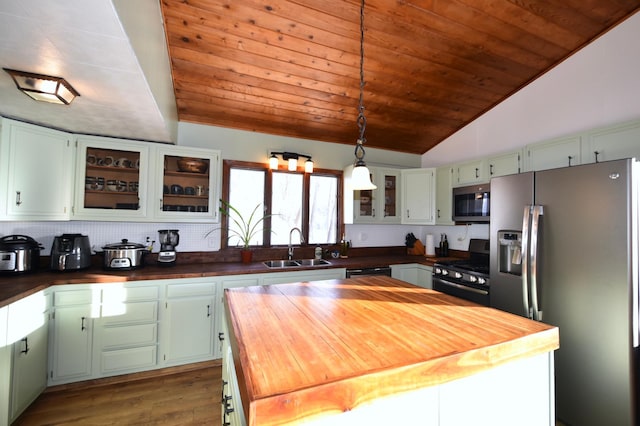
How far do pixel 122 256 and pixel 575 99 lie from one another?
179 inches

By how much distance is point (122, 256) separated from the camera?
8.25ft

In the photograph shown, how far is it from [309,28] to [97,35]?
1552 mm

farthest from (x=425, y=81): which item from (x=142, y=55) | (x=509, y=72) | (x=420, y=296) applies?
(x=142, y=55)

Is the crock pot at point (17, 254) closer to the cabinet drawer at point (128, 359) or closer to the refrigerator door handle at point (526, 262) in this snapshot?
the cabinet drawer at point (128, 359)

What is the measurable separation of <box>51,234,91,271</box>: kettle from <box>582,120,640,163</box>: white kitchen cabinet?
4357 millimetres

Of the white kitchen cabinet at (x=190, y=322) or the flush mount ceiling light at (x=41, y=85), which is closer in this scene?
the flush mount ceiling light at (x=41, y=85)

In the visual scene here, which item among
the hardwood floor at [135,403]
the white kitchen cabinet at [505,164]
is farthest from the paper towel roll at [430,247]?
the hardwood floor at [135,403]

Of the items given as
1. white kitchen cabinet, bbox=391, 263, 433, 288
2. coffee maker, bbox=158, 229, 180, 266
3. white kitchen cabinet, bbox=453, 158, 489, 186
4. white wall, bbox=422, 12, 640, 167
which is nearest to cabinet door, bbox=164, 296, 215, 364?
coffee maker, bbox=158, 229, 180, 266

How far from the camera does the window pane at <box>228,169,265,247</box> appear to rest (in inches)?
130

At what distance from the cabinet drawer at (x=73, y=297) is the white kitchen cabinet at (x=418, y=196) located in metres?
3.46

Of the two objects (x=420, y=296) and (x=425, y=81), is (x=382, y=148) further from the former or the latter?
(x=420, y=296)

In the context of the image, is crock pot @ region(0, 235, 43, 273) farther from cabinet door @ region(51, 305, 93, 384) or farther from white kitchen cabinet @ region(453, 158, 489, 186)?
white kitchen cabinet @ region(453, 158, 489, 186)

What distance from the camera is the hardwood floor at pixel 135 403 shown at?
6.31ft

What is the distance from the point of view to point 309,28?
2.23m
